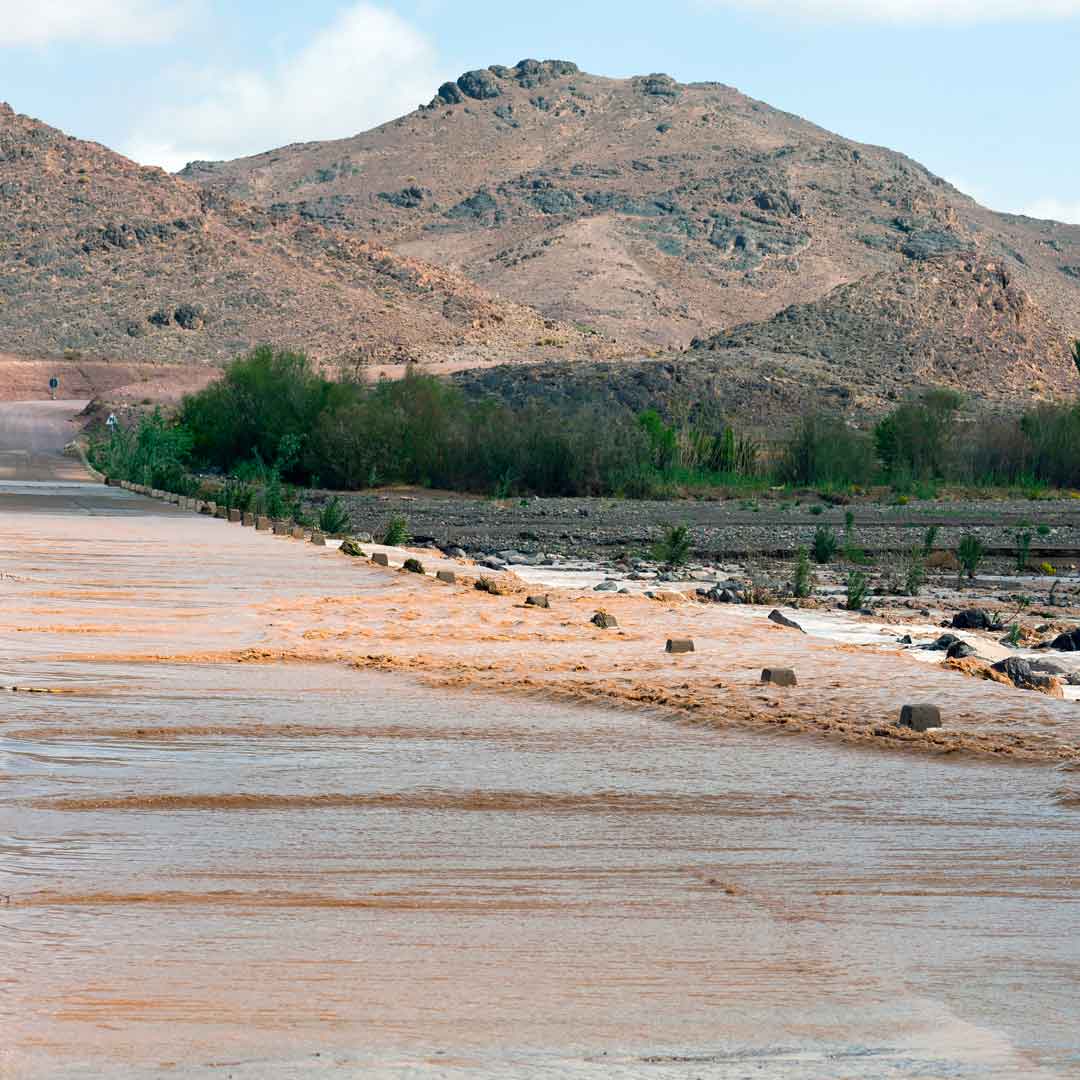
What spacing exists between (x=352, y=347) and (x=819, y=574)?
65.9m

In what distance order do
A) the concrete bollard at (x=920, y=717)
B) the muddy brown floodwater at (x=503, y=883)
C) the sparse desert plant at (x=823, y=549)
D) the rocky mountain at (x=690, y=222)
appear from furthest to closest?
the rocky mountain at (x=690, y=222) < the sparse desert plant at (x=823, y=549) < the concrete bollard at (x=920, y=717) < the muddy brown floodwater at (x=503, y=883)

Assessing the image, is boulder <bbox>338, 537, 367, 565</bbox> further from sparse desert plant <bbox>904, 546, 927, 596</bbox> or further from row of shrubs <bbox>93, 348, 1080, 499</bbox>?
row of shrubs <bbox>93, 348, 1080, 499</bbox>

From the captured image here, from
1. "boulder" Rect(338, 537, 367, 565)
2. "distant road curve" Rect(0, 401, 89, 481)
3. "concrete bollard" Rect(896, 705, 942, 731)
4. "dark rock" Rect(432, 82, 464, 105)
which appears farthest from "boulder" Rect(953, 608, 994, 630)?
"dark rock" Rect(432, 82, 464, 105)

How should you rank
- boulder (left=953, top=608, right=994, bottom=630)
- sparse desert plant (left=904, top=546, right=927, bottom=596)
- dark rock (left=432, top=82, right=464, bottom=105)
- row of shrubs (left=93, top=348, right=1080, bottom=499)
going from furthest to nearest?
1. dark rock (left=432, top=82, right=464, bottom=105)
2. row of shrubs (left=93, top=348, right=1080, bottom=499)
3. sparse desert plant (left=904, top=546, right=927, bottom=596)
4. boulder (left=953, top=608, right=994, bottom=630)

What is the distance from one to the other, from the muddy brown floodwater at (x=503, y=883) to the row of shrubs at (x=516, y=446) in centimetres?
3070

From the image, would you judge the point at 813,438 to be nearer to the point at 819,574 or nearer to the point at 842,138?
the point at 819,574

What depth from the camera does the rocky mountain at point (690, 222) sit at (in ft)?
273

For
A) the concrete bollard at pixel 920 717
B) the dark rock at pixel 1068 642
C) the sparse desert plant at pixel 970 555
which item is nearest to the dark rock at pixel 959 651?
the dark rock at pixel 1068 642

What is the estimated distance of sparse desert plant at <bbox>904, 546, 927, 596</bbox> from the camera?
22047 mm

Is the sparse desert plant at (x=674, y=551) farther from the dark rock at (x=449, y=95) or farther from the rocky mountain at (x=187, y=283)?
the dark rock at (x=449, y=95)

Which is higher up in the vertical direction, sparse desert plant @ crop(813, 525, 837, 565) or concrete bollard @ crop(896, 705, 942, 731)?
sparse desert plant @ crop(813, 525, 837, 565)

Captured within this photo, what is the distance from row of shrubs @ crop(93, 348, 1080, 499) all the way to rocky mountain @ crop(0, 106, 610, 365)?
3710 centimetres

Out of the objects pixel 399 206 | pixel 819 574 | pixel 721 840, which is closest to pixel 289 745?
pixel 721 840

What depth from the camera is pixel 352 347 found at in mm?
88688
